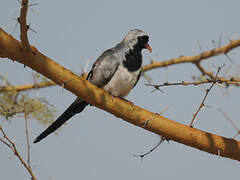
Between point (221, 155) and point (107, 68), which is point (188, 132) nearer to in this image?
point (221, 155)

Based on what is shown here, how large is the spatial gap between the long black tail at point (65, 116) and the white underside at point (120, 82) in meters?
0.35

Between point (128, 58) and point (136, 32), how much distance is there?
61cm

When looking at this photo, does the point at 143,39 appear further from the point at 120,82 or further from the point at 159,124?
the point at 159,124

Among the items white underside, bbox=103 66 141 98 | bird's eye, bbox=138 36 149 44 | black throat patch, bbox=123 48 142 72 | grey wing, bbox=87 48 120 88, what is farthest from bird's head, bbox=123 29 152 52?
white underside, bbox=103 66 141 98

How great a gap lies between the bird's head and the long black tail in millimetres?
1044

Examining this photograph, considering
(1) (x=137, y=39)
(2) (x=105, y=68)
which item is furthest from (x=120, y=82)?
(1) (x=137, y=39)

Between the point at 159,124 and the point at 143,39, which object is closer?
the point at 159,124

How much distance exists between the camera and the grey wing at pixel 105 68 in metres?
4.13

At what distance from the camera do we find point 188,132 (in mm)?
2949

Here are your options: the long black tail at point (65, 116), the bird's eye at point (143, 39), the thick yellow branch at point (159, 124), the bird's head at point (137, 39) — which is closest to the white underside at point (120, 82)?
the long black tail at point (65, 116)

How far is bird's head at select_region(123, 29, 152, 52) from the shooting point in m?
4.59

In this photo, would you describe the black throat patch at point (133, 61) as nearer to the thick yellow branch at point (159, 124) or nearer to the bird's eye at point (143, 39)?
the bird's eye at point (143, 39)

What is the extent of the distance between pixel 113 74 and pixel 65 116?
720mm

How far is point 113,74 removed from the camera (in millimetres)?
4113
